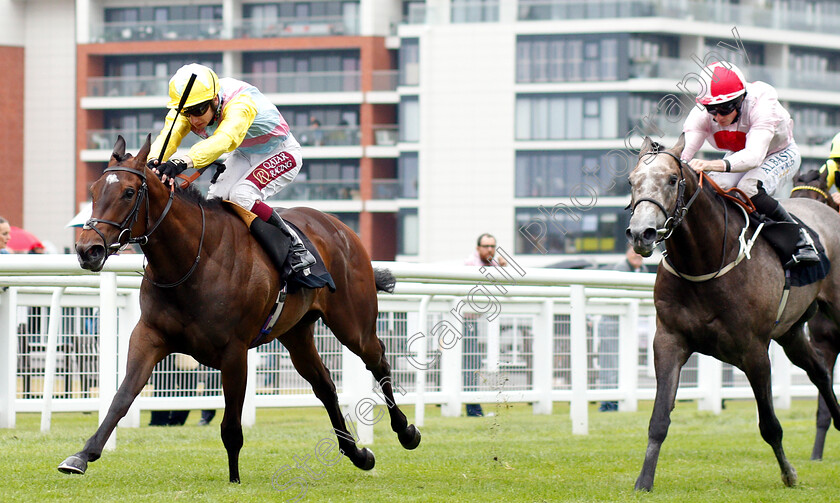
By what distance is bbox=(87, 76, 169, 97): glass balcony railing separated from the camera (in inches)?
1762

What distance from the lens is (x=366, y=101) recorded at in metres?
44.2

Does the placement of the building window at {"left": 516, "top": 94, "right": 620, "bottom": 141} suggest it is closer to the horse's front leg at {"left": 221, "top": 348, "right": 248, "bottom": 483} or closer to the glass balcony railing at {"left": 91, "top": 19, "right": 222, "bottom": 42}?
the glass balcony railing at {"left": 91, "top": 19, "right": 222, "bottom": 42}

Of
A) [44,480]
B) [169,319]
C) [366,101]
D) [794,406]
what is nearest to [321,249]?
[169,319]

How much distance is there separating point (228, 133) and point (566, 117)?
3540cm

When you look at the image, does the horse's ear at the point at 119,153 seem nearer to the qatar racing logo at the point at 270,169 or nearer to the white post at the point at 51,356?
the qatar racing logo at the point at 270,169

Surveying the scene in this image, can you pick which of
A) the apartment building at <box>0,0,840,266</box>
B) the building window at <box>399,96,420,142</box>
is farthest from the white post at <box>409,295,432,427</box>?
the building window at <box>399,96,420,142</box>

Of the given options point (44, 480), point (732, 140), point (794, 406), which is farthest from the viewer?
point (794, 406)

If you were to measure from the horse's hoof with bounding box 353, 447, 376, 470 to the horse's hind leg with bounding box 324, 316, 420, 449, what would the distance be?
25cm

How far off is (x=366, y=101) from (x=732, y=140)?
125ft

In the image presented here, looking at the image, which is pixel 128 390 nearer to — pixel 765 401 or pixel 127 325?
pixel 127 325

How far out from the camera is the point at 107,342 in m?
7.07

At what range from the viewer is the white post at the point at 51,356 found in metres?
7.82

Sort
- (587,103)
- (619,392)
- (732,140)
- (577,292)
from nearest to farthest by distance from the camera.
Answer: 1. (732,140)
2. (577,292)
3. (619,392)
4. (587,103)

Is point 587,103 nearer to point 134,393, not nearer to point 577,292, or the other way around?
point 577,292
